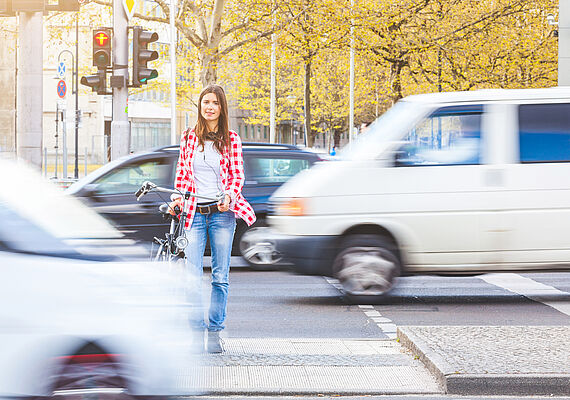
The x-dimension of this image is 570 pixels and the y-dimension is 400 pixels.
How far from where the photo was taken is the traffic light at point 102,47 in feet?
53.4

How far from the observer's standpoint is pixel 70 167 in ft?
177

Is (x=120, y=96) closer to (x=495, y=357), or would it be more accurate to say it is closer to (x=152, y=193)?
(x=152, y=193)

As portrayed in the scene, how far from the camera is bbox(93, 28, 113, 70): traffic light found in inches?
640

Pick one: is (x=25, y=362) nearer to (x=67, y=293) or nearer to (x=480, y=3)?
(x=67, y=293)

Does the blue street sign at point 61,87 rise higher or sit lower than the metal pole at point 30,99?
higher

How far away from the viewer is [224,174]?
6.69m

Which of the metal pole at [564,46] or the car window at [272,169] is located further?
the metal pole at [564,46]

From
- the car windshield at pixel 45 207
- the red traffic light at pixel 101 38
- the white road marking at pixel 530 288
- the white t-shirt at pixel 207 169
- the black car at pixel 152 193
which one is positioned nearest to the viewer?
the car windshield at pixel 45 207

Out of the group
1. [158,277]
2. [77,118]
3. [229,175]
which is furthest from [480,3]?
[158,277]

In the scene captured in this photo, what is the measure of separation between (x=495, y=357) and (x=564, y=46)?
62.3 ft

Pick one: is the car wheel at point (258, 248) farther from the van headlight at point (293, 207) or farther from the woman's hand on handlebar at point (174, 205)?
the woman's hand on handlebar at point (174, 205)

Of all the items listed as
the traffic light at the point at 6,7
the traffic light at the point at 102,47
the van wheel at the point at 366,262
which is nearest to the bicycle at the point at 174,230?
the van wheel at the point at 366,262

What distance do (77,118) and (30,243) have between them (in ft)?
141

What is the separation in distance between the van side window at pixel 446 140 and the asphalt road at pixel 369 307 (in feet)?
4.33
